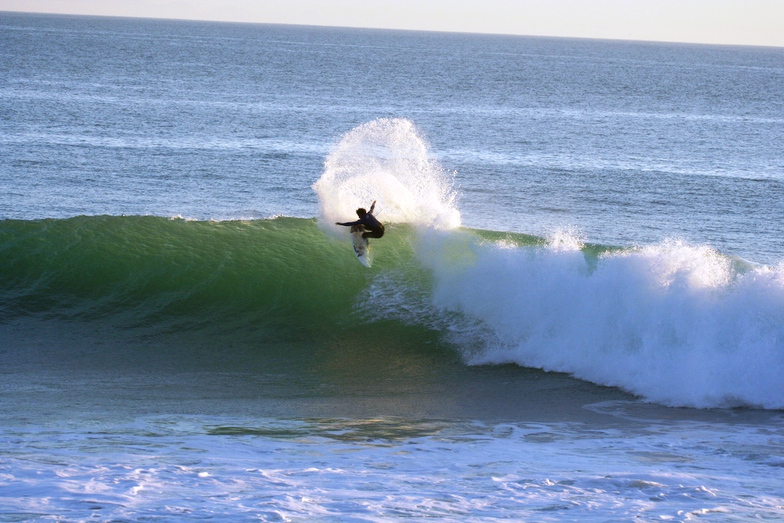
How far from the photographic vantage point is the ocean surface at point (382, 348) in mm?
7723

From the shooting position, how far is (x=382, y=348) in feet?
44.4

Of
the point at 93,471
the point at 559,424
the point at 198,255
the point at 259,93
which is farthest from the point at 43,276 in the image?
the point at 259,93

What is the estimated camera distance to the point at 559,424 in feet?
34.2

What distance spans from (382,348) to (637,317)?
4141mm

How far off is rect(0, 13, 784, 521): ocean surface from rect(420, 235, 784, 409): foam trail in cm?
4

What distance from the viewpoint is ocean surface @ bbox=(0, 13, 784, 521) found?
25.3ft

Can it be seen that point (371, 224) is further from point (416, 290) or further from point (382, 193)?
point (382, 193)

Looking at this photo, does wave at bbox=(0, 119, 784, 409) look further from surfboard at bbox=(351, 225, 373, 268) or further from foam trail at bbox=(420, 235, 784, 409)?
surfboard at bbox=(351, 225, 373, 268)

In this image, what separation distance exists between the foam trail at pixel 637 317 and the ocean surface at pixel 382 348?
0.13 feet

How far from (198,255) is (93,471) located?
9100 mm

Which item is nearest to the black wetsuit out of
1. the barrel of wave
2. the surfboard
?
the surfboard

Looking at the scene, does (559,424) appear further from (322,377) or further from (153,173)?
(153,173)

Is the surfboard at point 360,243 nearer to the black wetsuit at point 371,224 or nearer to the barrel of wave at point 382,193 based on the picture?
the black wetsuit at point 371,224

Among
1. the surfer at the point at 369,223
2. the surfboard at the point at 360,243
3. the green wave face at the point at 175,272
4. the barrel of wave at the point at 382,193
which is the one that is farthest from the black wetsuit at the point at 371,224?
the barrel of wave at the point at 382,193
